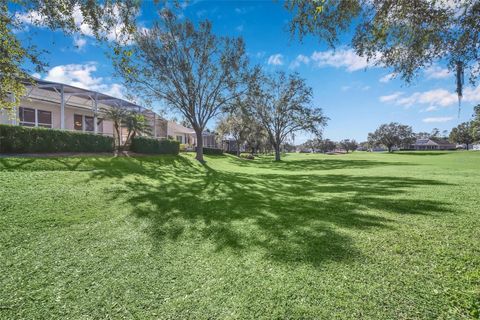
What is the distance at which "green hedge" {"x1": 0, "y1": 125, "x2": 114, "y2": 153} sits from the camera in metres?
11.3

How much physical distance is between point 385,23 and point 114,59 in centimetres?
705

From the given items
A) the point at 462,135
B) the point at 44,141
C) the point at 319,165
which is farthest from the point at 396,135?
the point at 44,141

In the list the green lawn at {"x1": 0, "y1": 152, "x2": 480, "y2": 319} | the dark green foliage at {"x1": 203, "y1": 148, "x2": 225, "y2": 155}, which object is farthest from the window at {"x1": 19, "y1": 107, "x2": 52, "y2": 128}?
the dark green foliage at {"x1": 203, "y1": 148, "x2": 225, "y2": 155}

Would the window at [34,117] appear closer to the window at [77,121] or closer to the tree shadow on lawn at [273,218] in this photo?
the window at [77,121]

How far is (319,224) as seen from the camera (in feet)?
17.1

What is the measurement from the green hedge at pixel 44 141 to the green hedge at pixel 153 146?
3.54m

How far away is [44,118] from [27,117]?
1.30 meters

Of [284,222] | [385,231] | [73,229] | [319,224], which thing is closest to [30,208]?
[73,229]

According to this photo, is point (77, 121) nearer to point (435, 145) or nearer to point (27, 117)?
point (27, 117)

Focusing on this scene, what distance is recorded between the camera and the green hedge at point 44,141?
1127 cm

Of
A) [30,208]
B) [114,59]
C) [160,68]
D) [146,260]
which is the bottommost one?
[146,260]

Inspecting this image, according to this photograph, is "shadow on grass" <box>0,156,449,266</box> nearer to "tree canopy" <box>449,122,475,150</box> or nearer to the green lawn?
the green lawn

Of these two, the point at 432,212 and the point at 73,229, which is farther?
the point at 432,212

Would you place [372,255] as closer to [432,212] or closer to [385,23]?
[432,212]
